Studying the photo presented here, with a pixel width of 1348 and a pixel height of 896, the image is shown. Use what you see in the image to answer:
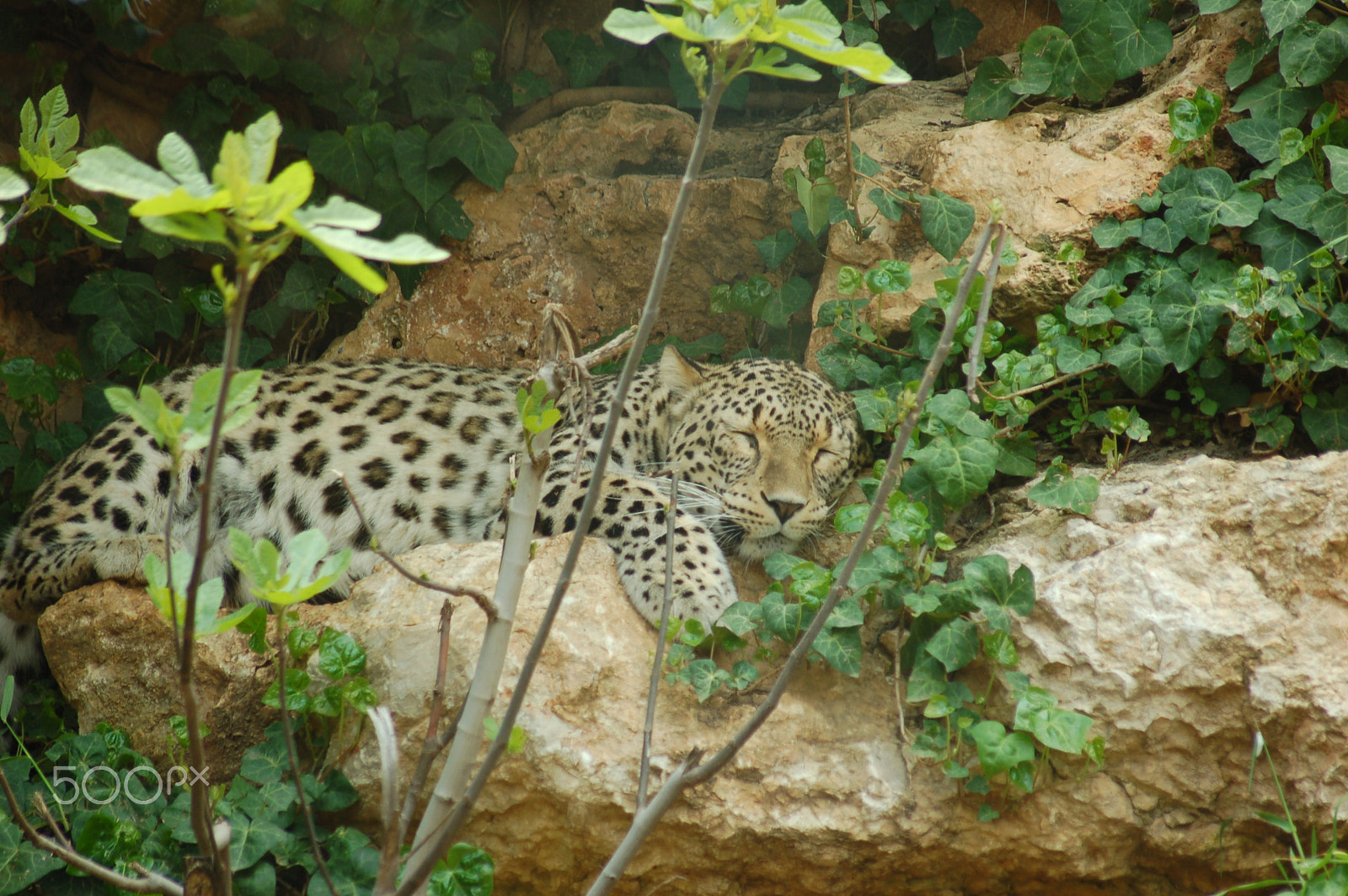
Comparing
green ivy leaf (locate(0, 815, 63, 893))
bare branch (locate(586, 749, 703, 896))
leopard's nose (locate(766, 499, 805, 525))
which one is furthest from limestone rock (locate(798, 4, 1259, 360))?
green ivy leaf (locate(0, 815, 63, 893))

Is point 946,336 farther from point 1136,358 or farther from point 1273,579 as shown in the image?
point 1136,358

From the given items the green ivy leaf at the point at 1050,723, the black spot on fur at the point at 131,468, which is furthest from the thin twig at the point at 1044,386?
the black spot on fur at the point at 131,468

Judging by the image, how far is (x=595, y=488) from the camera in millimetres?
1979

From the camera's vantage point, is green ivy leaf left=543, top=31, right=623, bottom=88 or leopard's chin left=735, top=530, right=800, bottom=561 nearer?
leopard's chin left=735, top=530, right=800, bottom=561

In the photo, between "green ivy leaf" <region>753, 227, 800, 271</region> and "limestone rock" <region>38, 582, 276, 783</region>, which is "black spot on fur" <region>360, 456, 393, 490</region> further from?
"green ivy leaf" <region>753, 227, 800, 271</region>

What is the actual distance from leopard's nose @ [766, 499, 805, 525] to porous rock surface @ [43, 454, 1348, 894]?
995 mm

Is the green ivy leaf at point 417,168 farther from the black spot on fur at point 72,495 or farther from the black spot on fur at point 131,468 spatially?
the black spot on fur at point 72,495

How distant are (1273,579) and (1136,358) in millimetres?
1084

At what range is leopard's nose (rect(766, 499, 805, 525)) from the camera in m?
4.61

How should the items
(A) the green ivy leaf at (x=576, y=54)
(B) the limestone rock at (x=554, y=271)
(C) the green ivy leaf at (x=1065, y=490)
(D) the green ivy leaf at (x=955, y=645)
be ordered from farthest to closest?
1. (A) the green ivy leaf at (x=576, y=54)
2. (B) the limestone rock at (x=554, y=271)
3. (C) the green ivy leaf at (x=1065, y=490)
4. (D) the green ivy leaf at (x=955, y=645)

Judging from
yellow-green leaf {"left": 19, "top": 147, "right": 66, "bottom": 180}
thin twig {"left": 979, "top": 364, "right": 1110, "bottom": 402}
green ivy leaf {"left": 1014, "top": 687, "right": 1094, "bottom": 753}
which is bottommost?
green ivy leaf {"left": 1014, "top": 687, "right": 1094, "bottom": 753}

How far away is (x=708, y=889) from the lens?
11.8 ft

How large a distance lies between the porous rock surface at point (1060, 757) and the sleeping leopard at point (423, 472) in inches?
40.3

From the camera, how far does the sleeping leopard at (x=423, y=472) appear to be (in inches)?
183
